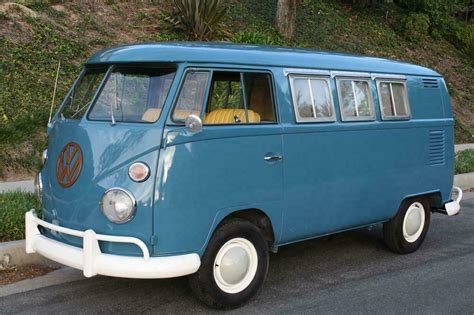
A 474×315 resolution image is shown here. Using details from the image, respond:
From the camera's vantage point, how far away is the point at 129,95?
4.70 m

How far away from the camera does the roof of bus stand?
4.61 meters

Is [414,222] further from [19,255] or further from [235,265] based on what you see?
[19,255]

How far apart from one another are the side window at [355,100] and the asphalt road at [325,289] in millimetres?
1618

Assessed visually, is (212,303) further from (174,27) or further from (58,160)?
(174,27)

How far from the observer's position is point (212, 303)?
15.5 ft

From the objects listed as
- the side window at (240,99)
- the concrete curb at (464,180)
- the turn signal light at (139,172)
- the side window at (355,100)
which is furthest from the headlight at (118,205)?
the concrete curb at (464,180)

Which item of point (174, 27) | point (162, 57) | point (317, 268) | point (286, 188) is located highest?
point (174, 27)

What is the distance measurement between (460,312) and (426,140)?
233 centimetres

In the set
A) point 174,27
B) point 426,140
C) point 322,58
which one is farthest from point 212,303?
point 174,27

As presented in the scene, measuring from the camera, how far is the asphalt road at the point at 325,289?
16.1 ft

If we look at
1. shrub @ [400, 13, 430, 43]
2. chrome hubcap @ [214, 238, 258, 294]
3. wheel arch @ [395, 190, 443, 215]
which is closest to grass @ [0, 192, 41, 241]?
chrome hubcap @ [214, 238, 258, 294]

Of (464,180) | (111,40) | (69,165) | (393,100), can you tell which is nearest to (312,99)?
(393,100)

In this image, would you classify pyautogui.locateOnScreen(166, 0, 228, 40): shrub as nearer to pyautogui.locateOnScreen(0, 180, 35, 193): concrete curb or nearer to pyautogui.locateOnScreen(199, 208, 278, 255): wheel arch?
pyautogui.locateOnScreen(0, 180, 35, 193): concrete curb

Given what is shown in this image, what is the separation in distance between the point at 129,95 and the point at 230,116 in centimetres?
89
